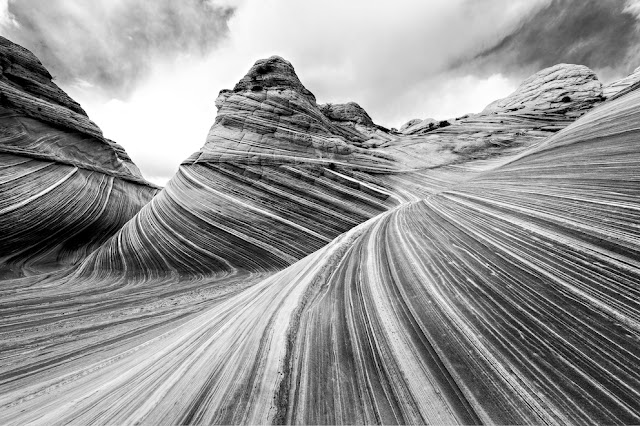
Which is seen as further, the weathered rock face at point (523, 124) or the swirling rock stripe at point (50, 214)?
the weathered rock face at point (523, 124)

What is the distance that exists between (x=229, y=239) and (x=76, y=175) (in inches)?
283

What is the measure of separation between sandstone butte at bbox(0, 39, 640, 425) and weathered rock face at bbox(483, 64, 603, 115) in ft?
3.66

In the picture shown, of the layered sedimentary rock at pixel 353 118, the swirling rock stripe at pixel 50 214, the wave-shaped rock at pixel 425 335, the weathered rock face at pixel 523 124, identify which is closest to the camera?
the wave-shaped rock at pixel 425 335

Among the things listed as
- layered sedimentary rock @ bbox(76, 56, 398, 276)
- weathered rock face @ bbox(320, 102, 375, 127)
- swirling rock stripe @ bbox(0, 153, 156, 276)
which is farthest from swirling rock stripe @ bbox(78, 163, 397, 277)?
weathered rock face @ bbox(320, 102, 375, 127)

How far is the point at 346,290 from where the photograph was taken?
110 inches

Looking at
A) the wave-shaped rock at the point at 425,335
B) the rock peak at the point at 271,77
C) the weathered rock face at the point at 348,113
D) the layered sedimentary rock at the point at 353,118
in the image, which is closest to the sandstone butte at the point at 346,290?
the wave-shaped rock at the point at 425,335

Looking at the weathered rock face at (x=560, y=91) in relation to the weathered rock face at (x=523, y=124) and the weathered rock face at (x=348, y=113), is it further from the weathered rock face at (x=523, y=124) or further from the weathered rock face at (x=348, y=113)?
the weathered rock face at (x=348, y=113)

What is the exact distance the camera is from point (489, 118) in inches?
335

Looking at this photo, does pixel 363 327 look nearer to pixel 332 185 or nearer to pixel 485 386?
pixel 485 386

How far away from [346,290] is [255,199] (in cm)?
443

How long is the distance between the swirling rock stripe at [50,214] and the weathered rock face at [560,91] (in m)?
15.0

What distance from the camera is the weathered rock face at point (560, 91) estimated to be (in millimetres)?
8234

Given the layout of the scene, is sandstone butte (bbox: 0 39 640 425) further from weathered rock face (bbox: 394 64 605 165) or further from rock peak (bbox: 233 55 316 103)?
rock peak (bbox: 233 55 316 103)

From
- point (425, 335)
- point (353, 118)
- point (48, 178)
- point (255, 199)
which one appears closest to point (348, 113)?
point (353, 118)
